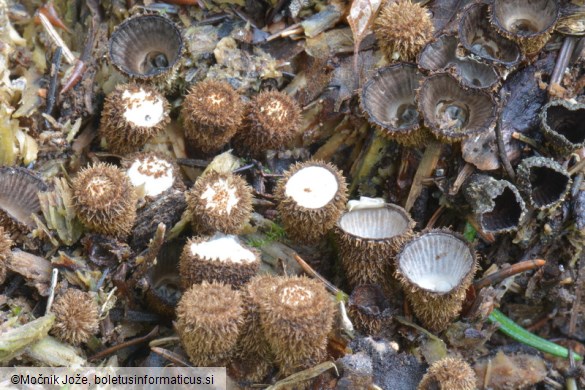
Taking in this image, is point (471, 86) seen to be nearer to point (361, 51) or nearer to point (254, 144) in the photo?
point (361, 51)

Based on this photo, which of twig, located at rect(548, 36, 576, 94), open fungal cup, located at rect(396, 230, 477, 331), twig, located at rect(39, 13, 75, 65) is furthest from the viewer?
twig, located at rect(39, 13, 75, 65)

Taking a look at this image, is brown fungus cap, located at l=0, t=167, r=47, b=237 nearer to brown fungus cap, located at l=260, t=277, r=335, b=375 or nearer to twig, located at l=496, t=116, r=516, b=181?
brown fungus cap, located at l=260, t=277, r=335, b=375

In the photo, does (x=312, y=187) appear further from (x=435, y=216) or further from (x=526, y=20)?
(x=526, y=20)

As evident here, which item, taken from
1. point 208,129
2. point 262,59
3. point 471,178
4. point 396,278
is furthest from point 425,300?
point 262,59

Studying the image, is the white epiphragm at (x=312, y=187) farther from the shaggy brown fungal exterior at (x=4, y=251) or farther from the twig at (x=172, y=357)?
the shaggy brown fungal exterior at (x=4, y=251)

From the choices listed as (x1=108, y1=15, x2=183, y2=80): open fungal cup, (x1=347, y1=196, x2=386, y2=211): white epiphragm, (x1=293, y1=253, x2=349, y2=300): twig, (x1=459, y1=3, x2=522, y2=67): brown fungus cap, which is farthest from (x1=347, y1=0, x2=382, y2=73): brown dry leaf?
(x1=293, y1=253, x2=349, y2=300): twig

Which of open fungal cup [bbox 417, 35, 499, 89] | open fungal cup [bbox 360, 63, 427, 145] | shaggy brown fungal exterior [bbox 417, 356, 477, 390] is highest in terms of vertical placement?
open fungal cup [bbox 417, 35, 499, 89]

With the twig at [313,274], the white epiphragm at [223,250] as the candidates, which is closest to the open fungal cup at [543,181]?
the twig at [313,274]
